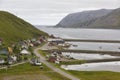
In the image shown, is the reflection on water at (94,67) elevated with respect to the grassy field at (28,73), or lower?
lower

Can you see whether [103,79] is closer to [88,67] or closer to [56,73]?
[56,73]

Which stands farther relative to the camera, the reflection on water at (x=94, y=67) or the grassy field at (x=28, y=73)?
the reflection on water at (x=94, y=67)

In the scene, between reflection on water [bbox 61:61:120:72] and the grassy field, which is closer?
the grassy field

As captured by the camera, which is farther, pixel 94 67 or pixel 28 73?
pixel 94 67

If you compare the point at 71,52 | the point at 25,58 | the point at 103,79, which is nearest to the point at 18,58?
the point at 25,58

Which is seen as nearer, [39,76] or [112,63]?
[39,76]

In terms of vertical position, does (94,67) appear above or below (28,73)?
below

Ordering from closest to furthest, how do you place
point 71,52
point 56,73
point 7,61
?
point 56,73, point 7,61, point 71,52

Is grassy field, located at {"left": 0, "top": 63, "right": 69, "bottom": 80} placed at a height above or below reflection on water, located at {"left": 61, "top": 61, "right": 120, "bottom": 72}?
above
